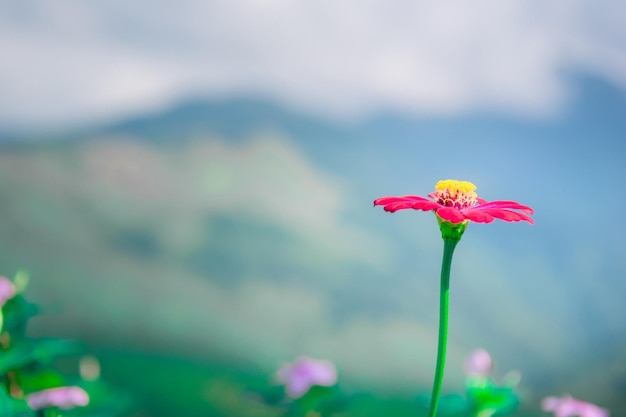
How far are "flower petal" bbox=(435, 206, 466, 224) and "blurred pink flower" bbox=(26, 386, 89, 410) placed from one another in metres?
0.55

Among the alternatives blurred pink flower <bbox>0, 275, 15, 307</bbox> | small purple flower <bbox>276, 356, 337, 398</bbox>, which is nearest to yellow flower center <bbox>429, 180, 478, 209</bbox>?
small purple flower <bbox>276, 356, 337, 398</bbox>

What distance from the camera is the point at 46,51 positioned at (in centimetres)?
150

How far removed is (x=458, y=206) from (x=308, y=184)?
965 mm

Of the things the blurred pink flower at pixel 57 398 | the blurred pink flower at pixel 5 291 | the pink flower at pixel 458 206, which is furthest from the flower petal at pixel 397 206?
the blurred pink flower at pixel 5 291

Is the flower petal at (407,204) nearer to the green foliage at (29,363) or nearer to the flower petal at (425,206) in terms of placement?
the flower petal at (425,206)

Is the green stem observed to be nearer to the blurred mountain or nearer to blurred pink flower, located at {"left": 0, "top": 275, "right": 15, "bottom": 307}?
blurred pink flower, located at {"left": 0, "top": 275, "right": 15, "bottom": 307}

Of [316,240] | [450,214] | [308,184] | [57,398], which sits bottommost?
[57,398]

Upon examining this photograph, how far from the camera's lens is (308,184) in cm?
156

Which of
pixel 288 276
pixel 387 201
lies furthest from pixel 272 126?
pixel 387 201

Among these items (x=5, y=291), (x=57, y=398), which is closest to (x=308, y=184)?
(x=5, y=291)

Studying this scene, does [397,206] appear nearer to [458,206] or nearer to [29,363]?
[458,206]

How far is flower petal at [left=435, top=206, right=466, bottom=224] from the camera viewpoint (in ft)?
1.77

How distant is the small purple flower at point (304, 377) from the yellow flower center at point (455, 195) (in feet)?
1.69

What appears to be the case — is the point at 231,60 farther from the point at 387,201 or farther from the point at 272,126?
the point at 387,201
